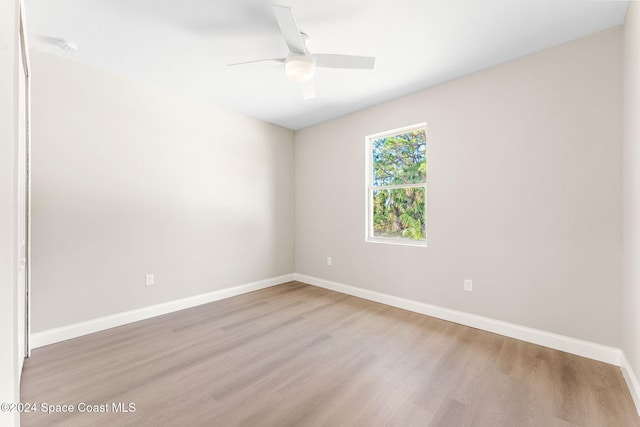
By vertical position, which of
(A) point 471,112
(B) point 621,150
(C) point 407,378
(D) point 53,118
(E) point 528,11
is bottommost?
Answer: (C) point 407,378

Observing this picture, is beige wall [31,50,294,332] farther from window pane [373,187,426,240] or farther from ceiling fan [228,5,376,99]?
window pane [373,187,426,240]

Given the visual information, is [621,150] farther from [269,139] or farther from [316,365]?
[269,139]

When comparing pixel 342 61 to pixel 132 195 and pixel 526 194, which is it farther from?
pixel 132 195

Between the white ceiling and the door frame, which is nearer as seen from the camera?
the white ceiling

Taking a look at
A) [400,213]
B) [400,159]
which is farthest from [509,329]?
[400,159]

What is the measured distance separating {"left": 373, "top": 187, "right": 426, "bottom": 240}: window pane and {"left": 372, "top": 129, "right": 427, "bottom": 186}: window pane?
150mm

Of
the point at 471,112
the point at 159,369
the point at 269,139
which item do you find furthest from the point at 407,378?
the point at 269,139

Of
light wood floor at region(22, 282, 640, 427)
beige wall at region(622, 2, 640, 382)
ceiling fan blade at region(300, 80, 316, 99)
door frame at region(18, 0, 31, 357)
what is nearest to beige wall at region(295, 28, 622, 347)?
beige wall at region(622, 2, 640, 382)

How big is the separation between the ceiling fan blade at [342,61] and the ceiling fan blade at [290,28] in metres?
0.15

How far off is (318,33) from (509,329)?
3.13 metres

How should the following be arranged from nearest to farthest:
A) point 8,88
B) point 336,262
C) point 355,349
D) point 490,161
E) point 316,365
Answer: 1. point 8,88
2. point 316,365
3. point 355,349
4. point 490,161
5. point 336,262

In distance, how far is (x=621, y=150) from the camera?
1.94 metres

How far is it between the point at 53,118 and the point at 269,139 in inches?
96.1

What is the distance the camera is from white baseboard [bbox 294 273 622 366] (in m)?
2.00
